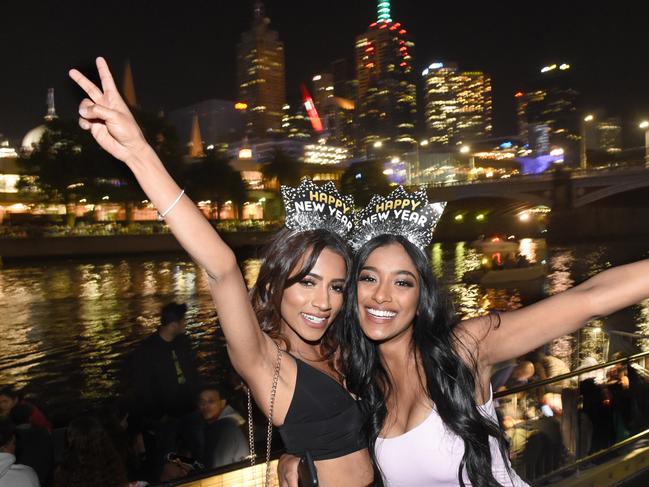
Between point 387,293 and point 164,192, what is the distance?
103 centimetres

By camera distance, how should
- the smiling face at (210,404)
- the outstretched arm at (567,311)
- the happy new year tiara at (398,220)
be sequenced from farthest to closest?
1. the smiling face at (210,404)
2. the happy new year tiara at (398,220)
3. the outstretched arm at (567,311)

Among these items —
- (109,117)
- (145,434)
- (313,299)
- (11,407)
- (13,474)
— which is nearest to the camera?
(109,117)

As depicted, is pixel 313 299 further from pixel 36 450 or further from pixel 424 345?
pixel 36 450

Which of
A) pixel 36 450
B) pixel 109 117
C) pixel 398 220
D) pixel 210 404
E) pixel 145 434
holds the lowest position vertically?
pixel 145 434

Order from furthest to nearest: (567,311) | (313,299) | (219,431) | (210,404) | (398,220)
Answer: (210,404) → (219,431) → (398,220) → (313,299) → (567,311)

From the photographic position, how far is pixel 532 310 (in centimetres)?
220

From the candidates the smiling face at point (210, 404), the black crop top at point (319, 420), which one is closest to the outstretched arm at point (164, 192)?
the black crop top at point (319, 420)

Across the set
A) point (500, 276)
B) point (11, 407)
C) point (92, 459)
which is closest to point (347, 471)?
point (92, 459)

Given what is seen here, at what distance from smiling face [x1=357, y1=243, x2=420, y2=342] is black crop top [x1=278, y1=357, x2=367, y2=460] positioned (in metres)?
0.30

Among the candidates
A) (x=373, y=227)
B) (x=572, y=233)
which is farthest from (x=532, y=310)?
(x=572, y=233)

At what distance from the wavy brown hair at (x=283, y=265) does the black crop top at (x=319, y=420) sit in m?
0.29

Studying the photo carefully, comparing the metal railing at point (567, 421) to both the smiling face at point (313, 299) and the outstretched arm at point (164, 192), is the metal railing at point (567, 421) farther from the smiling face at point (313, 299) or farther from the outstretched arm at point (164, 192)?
the outstretched arm at point (164, 192)

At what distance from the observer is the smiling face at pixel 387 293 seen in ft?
7.93

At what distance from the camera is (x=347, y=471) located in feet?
7.47
